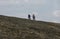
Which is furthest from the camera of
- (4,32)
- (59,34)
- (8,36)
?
(59,34)

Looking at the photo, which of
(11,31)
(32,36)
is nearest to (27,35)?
(32,36)

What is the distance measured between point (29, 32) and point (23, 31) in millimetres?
1146

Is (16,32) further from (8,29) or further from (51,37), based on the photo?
(51,37)

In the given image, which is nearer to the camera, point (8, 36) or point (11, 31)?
point (8, 36)

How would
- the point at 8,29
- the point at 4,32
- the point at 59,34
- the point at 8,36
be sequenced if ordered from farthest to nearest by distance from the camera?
the point at 59,34 < the point at 8,29 < the point at 4,32 < the point at 8,36

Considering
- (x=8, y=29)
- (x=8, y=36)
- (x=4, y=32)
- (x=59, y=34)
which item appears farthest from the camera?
(x=59, y=34)

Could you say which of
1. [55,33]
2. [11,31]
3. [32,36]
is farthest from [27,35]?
[55,33]

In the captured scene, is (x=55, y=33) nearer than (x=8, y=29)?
No

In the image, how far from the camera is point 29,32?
3712cm

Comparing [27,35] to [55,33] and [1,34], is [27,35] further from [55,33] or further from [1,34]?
[55,33]

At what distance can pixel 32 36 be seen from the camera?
3497cm

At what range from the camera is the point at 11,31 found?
119 feet

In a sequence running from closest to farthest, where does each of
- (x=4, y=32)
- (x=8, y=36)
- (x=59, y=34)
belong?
(x=8, y=36)
(x=4, y=32)
(x=59, y=34)

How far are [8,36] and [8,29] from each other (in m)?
4.59
